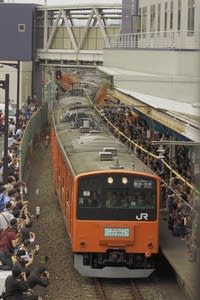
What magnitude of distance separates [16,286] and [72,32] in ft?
107

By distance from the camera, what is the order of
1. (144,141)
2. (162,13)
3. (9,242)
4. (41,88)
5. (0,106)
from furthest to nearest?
(41,88) → (0,106) → (162,13) → (144,141) → (9,242)

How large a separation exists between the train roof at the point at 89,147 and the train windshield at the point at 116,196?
0.59 feet

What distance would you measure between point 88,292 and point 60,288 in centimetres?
37

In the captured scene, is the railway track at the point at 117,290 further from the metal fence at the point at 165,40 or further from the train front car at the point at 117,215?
the metal fence at the point at 165,40

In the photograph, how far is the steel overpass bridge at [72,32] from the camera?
3666cm

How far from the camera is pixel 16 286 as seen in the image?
6070 millimetres

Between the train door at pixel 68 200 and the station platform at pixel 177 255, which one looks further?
the train door at pixel 68 200

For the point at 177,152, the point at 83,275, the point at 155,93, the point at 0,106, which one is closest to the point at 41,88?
the point at 0,106

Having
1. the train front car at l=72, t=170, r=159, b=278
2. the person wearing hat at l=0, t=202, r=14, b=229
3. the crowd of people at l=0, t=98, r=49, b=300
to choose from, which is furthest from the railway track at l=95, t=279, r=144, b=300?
the person wearing hat at l=0, t=202, r=14, b=229

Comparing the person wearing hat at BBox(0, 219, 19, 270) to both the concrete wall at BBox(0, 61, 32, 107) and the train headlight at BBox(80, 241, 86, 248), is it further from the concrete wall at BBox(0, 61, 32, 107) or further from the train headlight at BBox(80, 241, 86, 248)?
the concrete wall at BBox(0, 61, 32, 107)

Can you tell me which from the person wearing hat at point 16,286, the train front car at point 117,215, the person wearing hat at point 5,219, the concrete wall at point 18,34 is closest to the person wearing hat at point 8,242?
the person wearing hat at point 5,219

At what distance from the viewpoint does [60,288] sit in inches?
359

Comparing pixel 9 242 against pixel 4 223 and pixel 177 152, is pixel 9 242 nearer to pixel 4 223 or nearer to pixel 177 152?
pixel 4 223

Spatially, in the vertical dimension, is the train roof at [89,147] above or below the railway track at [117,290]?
above
